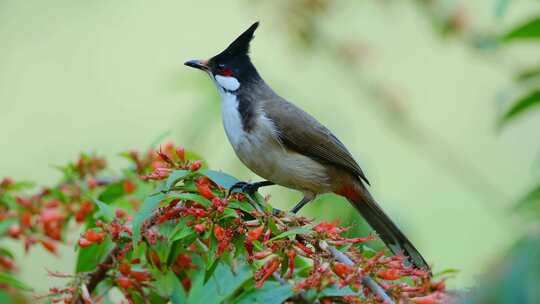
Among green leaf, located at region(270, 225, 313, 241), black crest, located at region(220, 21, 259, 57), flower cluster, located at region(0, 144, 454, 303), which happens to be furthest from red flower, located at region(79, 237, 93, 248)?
black crest, located at region(220, 21, 259, 57)

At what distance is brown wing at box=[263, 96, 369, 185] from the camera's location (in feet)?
10.8

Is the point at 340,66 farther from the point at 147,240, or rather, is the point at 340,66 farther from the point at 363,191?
the point at 147,240

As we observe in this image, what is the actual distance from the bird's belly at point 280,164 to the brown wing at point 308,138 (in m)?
0.04

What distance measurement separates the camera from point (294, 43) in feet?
14.4

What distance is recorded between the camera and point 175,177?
185 centimetres

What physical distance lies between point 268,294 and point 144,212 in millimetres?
320

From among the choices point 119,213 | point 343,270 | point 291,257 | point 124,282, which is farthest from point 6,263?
point 343,270

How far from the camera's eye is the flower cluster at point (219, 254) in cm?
172

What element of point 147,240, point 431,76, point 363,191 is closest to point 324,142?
point 363,191

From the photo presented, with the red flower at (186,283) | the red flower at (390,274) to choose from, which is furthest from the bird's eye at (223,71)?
the red flower at (390,274)

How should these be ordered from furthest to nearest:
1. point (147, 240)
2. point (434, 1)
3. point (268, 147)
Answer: point (434, 1) < point (268, 147) < point (147, 240)

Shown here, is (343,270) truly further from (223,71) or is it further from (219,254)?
(223,71)

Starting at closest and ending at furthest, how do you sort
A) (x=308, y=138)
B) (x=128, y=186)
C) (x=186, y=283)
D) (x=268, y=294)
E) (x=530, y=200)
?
(x=268, y=294) → (x=186, y=283) → (x=530, y=200) → (x=128, y=186) → (x=308, y=138)

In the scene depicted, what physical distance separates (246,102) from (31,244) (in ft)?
3.65
